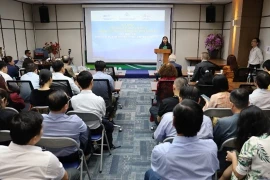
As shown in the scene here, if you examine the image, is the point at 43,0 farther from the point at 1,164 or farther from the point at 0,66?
the point at 1,164

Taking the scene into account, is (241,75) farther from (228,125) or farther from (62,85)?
(62,85)

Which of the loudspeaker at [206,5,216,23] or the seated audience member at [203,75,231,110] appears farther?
the loudspeaker at [206,5,216,23]

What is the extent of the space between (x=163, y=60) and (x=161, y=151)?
569cm

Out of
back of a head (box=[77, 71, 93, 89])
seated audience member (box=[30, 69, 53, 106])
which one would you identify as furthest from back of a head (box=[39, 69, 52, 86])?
back of a head (box=[77, 71, 93, 89])

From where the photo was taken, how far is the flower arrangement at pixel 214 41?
920 cm

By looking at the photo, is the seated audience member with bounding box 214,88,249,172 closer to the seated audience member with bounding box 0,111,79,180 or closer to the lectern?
the seated audience member with bounding box 0,111,79,180

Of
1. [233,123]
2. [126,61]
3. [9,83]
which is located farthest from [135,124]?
[126,61]

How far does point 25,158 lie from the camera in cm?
Result: 136

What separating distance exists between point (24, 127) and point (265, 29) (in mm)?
6887

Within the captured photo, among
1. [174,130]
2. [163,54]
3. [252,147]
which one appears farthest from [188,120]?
[163,54]

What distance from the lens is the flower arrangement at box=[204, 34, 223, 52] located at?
30.2ft

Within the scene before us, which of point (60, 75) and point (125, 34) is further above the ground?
point (125, 34)

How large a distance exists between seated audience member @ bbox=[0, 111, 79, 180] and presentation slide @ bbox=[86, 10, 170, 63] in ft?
28.0

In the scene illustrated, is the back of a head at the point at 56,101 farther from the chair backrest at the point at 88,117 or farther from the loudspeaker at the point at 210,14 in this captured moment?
the loudspeaker at the point at 210,14
